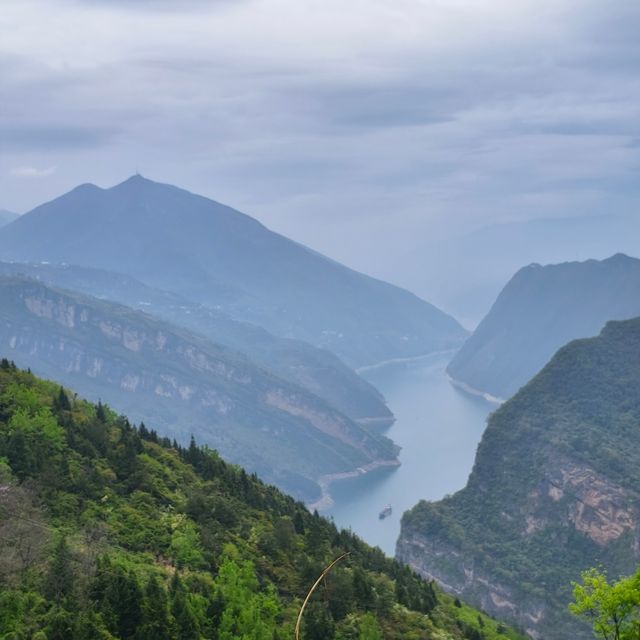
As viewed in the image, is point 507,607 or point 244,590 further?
point 507,607

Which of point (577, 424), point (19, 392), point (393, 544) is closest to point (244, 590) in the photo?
point (19, 392)

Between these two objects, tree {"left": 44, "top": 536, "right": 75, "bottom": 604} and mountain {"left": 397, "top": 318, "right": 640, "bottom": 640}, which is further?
mountain {"left": 397, "top": 318, "right": 640, "bottom": 640}

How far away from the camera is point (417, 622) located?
3709cm

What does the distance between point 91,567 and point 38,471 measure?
377 inches

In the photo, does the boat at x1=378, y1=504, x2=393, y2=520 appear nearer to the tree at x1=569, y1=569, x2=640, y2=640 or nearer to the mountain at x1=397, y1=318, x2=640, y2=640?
the mountain at x1=397, y1=318, x2=640, y2=640

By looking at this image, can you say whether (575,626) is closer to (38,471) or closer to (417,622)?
(417,622)

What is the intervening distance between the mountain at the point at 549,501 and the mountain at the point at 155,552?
175 feet

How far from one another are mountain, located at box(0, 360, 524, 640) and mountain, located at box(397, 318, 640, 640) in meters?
53.3

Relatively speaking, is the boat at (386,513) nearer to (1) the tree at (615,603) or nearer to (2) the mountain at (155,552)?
(2) the mountain at (155,552)

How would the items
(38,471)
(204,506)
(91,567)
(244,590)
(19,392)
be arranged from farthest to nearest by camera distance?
1. (19,392)
2. (204,506)
3. (38,471)
4. (244,590)
5. (91,567)

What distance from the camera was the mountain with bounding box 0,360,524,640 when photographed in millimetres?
26594

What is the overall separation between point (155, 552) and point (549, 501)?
85788 millimetres

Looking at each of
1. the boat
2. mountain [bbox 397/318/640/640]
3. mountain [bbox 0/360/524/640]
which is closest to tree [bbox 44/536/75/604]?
mountain [bbox 0/360/524/640]

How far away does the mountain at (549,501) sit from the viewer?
98438 millimetres
